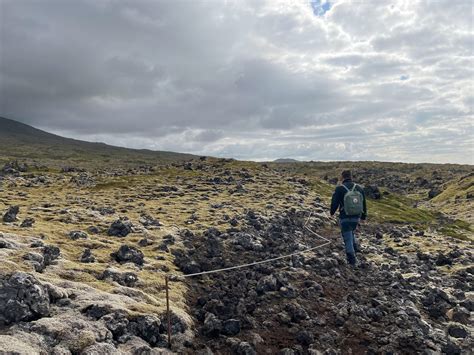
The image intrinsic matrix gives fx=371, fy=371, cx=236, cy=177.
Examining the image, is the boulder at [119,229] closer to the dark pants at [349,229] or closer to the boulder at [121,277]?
the boulder at [121,277]

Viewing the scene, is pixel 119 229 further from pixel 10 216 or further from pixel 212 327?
pixel 212 327

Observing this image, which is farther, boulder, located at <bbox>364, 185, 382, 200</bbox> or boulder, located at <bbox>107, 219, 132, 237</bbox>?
boulder, located at <bbox>364, 185, 382, 200</bbox>

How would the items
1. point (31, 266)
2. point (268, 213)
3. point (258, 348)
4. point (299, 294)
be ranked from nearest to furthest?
point (258, 348) < point (31, 266) < point (299, 294) < point (268, 213)

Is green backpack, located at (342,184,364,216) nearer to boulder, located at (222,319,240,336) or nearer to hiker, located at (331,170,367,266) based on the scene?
hiker, located at (331,170,367,266)

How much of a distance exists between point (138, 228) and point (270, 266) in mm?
10414

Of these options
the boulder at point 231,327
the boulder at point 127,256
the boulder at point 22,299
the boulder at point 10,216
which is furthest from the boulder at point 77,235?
the boulder at point 231,327

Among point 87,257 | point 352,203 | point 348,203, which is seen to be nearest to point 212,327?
point 87,257

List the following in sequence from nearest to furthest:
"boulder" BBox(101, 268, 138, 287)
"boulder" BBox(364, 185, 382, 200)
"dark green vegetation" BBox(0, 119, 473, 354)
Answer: "dark green vegetation" BBox(0, 119, 473, 354) → "boulder" BBox(101, 268, 138, 287) → "boulder" BBox(364, 185, 382, 200)

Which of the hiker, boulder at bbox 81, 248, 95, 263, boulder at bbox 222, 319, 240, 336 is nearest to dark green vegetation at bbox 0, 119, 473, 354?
boulder at bbox 81, 248, 95, 263

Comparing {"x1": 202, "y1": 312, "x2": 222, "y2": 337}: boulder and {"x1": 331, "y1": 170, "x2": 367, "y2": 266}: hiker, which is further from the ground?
{"x1": 331, "y1": 170, "x2": 367, "y2": 266}: hiker

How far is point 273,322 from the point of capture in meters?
15.4

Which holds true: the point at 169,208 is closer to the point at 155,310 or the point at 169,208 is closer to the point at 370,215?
the point at 155,310

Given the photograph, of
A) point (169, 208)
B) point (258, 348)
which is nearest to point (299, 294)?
point (258, 348)

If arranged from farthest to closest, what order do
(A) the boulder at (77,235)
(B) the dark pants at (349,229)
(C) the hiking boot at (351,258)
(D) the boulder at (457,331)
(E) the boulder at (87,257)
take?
1. (C) the hiking boot at (351,258)
2. (A) the boulder at (77,235)
3. (B) the dark pants at (349,229)
4. (E) the boulder at (87,257)
5. (D) the boulder at (457,331)
